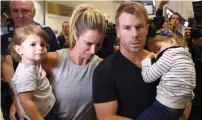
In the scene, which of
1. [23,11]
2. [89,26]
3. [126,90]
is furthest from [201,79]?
[23,11]

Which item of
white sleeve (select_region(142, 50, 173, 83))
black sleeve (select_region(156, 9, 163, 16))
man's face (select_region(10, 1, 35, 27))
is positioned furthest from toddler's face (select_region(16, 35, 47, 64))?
black sleeve (select_region(156, 9, 163, 16))

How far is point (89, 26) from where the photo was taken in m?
0.77

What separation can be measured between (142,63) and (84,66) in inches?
8.0

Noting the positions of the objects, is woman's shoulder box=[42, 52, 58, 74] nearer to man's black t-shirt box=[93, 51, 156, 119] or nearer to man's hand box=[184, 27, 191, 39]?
man's black t-shirt box=[93, 51, 156, 119]

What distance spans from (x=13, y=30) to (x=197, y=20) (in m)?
0.80

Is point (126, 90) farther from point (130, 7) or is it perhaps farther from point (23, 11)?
point (23, 11)

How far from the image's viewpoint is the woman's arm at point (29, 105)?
742mm

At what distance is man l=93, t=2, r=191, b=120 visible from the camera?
0.76 metres

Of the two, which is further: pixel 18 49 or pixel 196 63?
pixel 196 63

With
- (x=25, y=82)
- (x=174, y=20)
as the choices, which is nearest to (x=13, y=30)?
(x=25, y=82)

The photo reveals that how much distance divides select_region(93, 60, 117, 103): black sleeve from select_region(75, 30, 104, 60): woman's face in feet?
0.22

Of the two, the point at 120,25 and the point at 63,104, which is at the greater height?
the point at 120,25

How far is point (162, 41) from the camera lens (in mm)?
861

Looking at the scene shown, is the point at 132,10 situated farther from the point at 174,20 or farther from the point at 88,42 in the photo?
the point at 174,20
